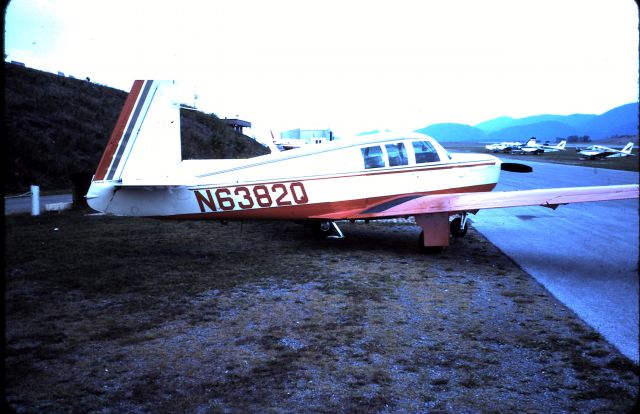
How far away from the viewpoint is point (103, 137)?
2972 centimetres

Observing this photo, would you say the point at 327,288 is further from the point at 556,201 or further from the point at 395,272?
the point at 556,201

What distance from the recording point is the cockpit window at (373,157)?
8.52 meters

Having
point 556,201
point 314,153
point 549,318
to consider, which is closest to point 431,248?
point 556,201

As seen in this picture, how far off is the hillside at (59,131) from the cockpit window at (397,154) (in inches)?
529

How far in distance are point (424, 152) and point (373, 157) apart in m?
1.22

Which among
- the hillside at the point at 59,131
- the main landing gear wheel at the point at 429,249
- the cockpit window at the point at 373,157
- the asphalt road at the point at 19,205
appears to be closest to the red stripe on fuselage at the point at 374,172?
the cockpit window at the point at 373,157

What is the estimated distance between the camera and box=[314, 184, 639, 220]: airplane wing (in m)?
7.38

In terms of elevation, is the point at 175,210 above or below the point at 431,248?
above

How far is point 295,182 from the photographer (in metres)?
8.04

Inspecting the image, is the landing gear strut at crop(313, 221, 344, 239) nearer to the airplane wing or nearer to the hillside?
the airplane wing

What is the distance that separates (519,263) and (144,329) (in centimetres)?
605

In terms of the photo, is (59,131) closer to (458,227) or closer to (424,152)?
(424,152)

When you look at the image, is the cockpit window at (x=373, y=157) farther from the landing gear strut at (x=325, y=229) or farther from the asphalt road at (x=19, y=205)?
the asphalt road at (x=19, y=205)

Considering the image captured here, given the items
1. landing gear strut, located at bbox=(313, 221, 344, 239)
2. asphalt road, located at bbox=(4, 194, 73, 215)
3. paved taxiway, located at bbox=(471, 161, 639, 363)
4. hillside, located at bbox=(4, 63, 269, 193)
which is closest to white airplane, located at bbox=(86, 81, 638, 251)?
paved taxiway, located at bbox=(471, 161, 639, 363)
